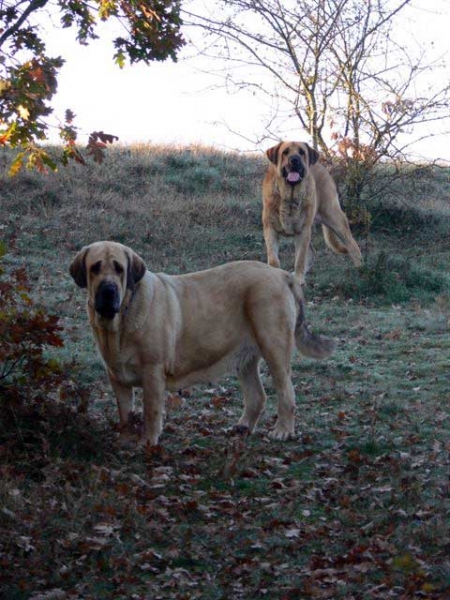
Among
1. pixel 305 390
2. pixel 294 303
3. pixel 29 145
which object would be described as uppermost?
pixel 29 145

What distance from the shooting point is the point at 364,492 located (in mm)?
6703

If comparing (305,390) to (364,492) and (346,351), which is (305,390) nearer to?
(346,351)

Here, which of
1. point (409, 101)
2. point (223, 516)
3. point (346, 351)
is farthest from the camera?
point (409, 101)

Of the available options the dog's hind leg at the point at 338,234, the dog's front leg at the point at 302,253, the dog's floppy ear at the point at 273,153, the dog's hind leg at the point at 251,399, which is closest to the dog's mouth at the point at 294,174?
the dog's floppy ear at the point at 273,153

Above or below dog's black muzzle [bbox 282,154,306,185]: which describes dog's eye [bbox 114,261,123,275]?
below

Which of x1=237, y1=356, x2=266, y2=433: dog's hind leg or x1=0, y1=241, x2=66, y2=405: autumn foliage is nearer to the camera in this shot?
x1=0, y1=241, x2=66, y2=405: autumn foliage

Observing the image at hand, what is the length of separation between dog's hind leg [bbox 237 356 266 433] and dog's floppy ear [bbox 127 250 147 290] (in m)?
1.38

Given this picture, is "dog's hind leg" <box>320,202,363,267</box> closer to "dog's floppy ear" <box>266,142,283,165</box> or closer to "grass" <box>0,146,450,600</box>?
"dog's floppy ear" <box>266,142,283,165</box>

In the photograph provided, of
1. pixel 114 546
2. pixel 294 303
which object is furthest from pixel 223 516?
pixel 294 303

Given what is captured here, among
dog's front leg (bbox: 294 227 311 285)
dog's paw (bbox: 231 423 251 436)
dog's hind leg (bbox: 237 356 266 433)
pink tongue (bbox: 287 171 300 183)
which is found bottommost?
dog's paw (bbox: 231 423 251 436)

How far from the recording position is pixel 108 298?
7.11 m

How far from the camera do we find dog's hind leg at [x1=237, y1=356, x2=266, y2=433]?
834 cm

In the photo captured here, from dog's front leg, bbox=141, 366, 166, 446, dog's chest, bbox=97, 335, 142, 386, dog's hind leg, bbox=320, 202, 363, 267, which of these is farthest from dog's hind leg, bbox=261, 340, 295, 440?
dog's hind leg, bbox=320, 202, 363, 267

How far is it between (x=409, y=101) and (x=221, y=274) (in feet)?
32.3
